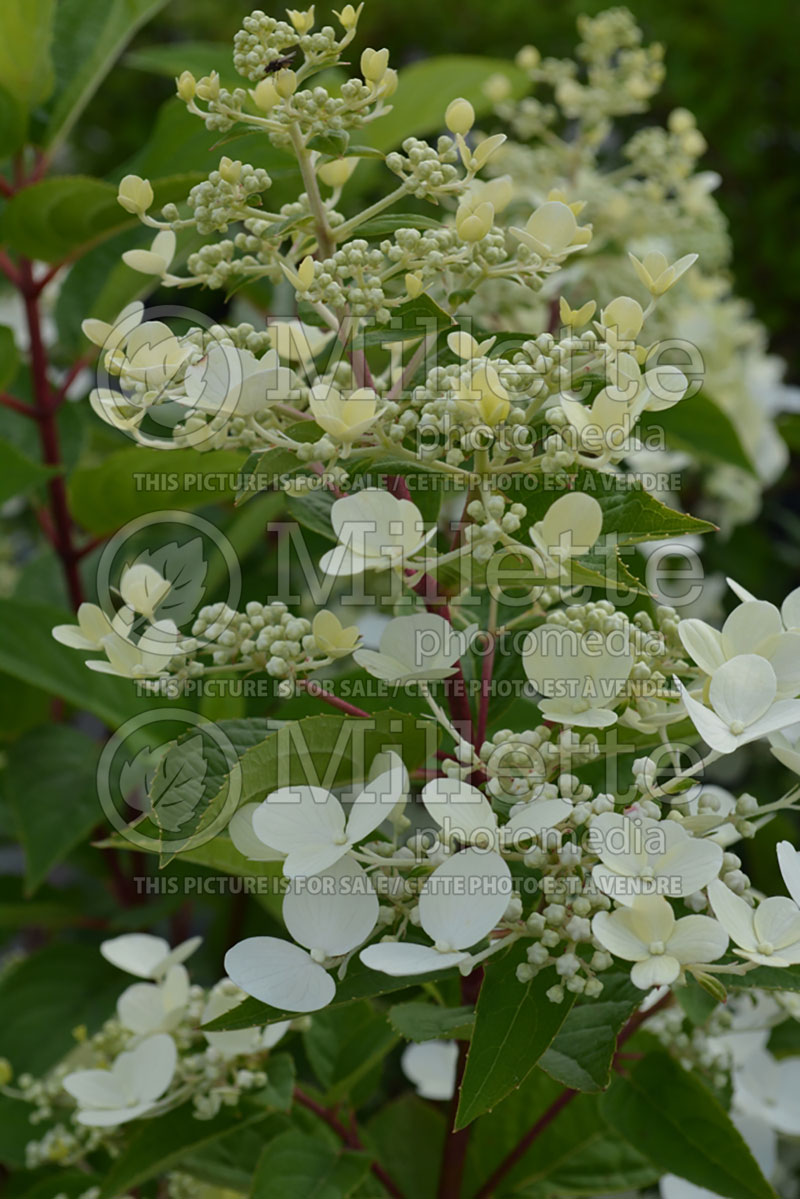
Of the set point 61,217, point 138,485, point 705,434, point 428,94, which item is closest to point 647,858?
point 138,485

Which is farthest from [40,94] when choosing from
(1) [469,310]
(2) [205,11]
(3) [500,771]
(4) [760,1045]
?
(2) [205,11]

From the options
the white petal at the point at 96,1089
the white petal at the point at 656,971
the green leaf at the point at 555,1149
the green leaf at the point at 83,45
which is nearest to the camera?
the white petal at the point at 656,971

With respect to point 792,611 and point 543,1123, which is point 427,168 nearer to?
point 792,611

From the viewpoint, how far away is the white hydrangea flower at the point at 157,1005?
1.96ft

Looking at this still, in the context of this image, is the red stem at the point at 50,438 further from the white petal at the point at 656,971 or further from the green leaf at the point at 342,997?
the white petal at the point at 656,971

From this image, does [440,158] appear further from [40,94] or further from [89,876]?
[89,876]

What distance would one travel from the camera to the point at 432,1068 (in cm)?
76

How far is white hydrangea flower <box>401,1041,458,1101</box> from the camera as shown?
2.45 feet

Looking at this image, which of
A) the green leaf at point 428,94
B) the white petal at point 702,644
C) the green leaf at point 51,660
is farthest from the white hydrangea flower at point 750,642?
the green leaf at point 428,94

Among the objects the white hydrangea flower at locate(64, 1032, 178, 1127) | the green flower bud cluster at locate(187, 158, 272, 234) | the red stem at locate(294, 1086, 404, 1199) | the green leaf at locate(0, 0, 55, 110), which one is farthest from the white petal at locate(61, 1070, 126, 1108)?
the green leaf at locate(0, 0, 55, 110)

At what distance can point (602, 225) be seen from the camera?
1.09m

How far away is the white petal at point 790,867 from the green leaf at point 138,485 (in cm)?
43

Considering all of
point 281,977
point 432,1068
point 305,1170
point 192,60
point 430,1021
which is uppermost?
point 192,60

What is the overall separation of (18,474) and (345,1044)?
0.44m
